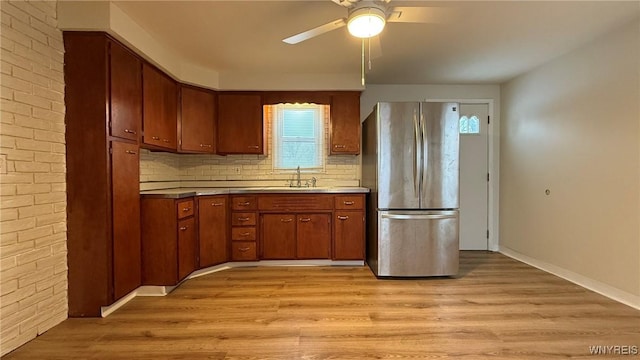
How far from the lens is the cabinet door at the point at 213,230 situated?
3.34 metres

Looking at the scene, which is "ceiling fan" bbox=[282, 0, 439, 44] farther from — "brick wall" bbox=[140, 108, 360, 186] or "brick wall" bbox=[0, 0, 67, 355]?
"brick wall" bbox=[140, 108, 360, 186]

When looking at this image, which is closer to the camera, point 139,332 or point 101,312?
point 139,332

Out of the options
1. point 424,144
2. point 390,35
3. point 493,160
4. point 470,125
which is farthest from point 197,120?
point 493,160

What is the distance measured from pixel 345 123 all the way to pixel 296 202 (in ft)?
→ 3.87

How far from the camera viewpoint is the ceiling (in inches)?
91.4

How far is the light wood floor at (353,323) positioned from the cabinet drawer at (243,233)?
1.85ft

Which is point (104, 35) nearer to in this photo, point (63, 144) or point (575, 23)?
point (63, 144)

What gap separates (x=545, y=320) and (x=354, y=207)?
1968mm

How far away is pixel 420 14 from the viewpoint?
2.19 meters

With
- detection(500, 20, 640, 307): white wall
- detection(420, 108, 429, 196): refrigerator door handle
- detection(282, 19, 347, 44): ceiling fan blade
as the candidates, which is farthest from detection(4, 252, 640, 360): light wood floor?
detection(282, 19, 347, 44): ceiling fan blade

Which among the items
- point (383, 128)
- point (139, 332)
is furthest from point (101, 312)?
point (383, 128)

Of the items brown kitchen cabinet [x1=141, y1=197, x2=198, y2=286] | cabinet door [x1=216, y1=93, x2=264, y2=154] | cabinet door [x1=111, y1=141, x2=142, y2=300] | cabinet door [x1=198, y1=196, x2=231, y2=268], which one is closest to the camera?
cabinet door [x1=111, y1=141, x2=142, y2=300]

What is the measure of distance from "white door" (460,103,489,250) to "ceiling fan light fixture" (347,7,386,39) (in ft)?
9.51

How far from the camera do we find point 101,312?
2375 mm
